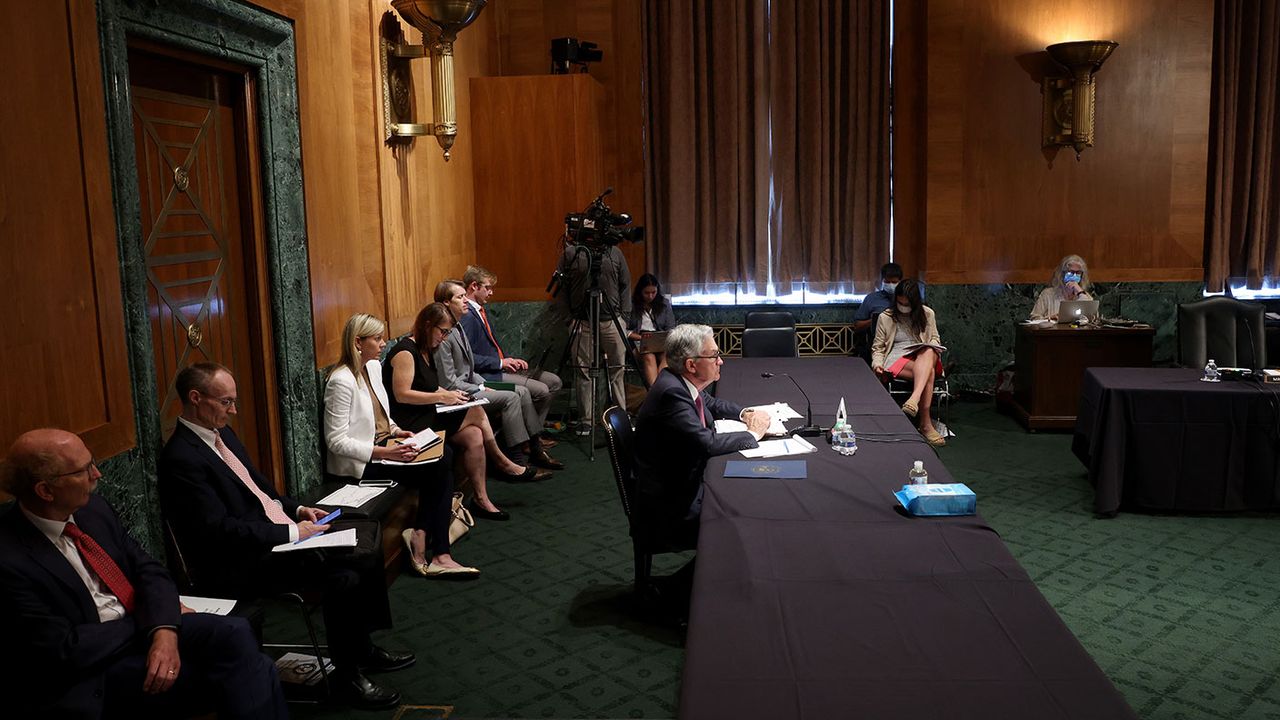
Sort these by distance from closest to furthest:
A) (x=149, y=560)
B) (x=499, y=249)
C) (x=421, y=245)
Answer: (x=149, y=560), (x=421, y=245), (x=499, y=249)

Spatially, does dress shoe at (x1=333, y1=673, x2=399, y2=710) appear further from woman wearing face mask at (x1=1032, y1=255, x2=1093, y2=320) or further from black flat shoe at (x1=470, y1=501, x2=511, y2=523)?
woman wearing face mask at (x1=1032, y1=255, x2=1093, y2=320)

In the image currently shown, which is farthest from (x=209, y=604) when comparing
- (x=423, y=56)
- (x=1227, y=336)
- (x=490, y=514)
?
(x=1227, y=336)

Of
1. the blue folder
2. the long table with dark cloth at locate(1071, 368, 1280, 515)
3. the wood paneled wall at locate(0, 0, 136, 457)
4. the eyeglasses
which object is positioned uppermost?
the wood paneled wall at locate(0, 0, 136, 457)

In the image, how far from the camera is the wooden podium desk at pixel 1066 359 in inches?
296

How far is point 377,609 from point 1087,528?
143 inches

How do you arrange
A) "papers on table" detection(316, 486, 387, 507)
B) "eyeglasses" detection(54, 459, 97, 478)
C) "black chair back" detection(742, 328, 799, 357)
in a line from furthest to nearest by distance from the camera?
1. "black chair back" detection(742, 328, 799, 357)
2. "papers on table" detection(316, 486, 387, 507)
3. "eyeglasses" detection(54, 459, 97, 478)

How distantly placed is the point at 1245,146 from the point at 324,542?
807 centimetres

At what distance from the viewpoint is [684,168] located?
8.89m

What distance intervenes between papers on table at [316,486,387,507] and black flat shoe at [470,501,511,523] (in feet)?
4.08

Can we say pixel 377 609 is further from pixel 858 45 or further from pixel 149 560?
pixel 858 45

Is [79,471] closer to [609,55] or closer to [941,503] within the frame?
[941,503]

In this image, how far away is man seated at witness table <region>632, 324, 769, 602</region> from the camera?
13.8 ft

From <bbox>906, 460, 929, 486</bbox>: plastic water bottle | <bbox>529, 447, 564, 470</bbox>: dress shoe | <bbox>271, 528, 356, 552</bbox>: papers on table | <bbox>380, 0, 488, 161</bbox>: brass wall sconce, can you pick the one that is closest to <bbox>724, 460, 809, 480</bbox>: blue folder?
<bbox>906, 460, 929, 486</bbox>: plastic water bottle

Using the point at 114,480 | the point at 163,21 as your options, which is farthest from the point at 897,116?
the point at 114,480
